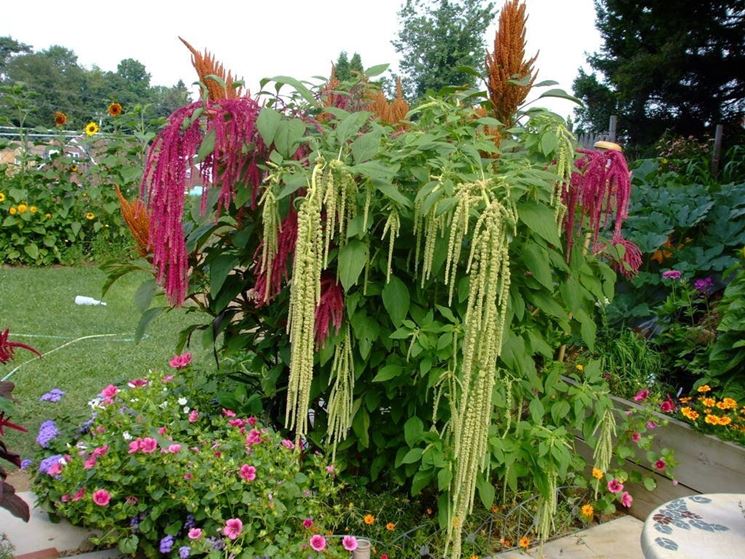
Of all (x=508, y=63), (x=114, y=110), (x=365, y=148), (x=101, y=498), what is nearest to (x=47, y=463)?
(x=101, y=498)

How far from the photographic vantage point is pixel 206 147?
71.1 inches

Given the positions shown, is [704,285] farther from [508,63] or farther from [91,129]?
[91,129]

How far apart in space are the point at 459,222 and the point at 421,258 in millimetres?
409

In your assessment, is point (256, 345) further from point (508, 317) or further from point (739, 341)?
point (739, 341)

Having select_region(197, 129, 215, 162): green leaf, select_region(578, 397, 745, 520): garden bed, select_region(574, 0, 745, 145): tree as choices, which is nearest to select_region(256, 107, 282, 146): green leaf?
select_region(197, 129, 215, 162): green leaf

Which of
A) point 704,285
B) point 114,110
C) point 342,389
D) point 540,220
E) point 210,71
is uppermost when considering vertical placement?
point 114,110

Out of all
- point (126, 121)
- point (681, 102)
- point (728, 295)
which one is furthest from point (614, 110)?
point (728, 295)

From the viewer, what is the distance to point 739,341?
275 centimetres

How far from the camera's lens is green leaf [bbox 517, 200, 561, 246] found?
186 centimetres

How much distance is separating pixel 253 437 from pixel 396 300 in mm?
602

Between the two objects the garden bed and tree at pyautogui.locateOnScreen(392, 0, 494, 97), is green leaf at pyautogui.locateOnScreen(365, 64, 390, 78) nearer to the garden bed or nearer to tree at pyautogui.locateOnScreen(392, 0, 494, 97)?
the garden bed

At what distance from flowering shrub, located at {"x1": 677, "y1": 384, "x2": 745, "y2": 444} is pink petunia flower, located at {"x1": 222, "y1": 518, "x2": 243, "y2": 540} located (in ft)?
5.92

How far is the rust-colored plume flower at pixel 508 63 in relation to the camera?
2.56 metres

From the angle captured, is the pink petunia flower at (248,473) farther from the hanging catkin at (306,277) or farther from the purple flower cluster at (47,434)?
the purple flower cluster at (47,434)
